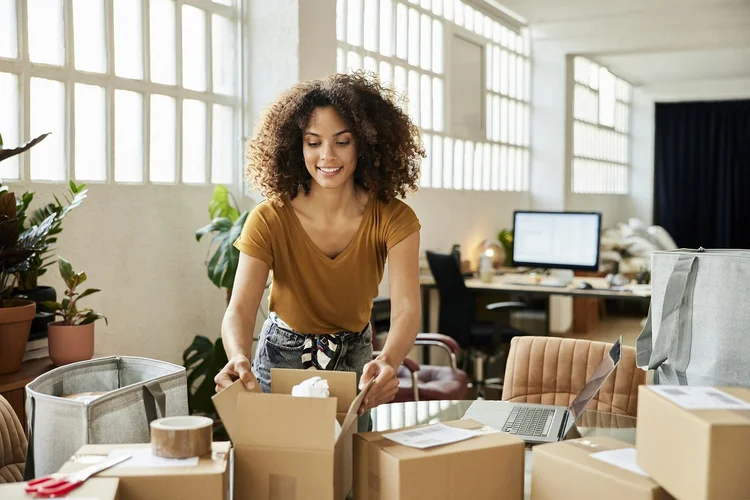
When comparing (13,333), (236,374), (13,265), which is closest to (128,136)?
(13,265)

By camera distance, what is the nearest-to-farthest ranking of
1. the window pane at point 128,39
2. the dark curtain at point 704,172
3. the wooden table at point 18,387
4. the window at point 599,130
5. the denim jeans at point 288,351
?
the denim jeans at point 288,351, the wooden table at point 18,387, the window pane at point 128,39, the window at point 599,130, the dark curtain at point 704,172

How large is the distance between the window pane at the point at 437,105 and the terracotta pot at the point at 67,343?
3911 millimetres

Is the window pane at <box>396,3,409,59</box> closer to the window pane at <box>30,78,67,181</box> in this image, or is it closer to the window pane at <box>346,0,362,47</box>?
the window pane at <box>346,0,362,47</box>

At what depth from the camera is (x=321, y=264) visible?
2033 mm

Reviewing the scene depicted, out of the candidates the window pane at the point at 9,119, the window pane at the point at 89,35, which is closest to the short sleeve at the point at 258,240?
the window pane at the point at 9,119

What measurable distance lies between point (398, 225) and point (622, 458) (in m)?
0.88

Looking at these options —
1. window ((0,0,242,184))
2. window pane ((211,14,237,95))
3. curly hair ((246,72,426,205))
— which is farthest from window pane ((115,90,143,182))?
curly hair ((246,72,426,205))

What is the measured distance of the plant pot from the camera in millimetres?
2398

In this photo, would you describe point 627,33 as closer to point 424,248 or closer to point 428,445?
point 424,248

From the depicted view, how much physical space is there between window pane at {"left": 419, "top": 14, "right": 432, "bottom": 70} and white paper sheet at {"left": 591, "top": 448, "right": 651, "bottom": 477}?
15.7ft

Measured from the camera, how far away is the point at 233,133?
4172 mm

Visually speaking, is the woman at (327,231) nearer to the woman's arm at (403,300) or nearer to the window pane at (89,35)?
the woman's arm at (403,300)

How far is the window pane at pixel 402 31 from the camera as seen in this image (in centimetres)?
554

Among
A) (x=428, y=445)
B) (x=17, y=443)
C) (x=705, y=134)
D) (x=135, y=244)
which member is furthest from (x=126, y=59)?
(x=705, y=134)
